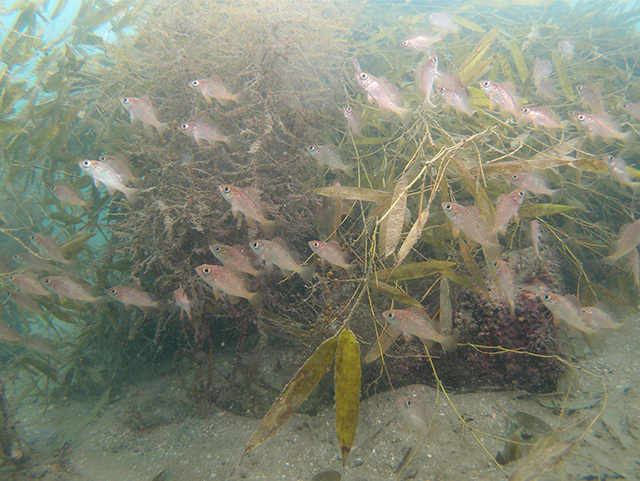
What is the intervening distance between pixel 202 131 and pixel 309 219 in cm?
169

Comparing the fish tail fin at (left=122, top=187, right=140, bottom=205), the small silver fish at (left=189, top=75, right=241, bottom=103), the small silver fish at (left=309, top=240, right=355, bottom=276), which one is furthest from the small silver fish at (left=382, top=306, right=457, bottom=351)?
the fish tail fin at (left=122, top=187, right=140, bottom=205)

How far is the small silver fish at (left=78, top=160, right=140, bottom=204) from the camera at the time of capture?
3535 mm

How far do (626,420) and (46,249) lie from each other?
6.86 metres

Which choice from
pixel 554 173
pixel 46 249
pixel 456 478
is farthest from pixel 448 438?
pixel 46 249

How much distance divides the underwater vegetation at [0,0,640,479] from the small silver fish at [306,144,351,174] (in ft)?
0.08

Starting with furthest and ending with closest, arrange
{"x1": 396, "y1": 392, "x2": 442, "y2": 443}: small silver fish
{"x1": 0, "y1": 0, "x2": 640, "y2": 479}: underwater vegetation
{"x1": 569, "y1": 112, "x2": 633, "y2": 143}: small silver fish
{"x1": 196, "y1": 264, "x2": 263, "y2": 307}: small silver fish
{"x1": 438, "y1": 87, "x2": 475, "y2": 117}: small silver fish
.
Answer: {"x1": 569, "y1": 112, "x2": 633, "y2": 143}: small silver fish < {"x1": 438, "y1": 87, "x2": 475, "y2": 117}: small silver fish < {"x1": 0, "y1": 0, "x2": 640, "y2": 479}: underwater vegetation < {"x1": 196, "y1": 264, "x2": 263, "y2": 307}: small silver fish < {"x1": 396, "y1": 392, "x2": 442, "y2": 443}: small silver fish

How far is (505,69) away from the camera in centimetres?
520

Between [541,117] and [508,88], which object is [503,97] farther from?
[541,117]

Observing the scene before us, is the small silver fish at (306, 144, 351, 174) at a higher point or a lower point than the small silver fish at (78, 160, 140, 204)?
lower

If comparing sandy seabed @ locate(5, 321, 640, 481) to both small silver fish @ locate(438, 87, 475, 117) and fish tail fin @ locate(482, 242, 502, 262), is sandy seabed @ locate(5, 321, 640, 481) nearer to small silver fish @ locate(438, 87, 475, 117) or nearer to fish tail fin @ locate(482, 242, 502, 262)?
fish tail fin @ locate(482, 242, 502, 262)

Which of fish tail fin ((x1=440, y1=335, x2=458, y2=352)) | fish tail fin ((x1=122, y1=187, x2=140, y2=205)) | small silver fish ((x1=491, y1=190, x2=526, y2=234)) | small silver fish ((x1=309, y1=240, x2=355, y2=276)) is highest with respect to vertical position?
fish tail fin ((x1=122, y1=187, x2=140, y2=205))

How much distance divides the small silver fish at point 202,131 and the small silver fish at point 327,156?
108cm

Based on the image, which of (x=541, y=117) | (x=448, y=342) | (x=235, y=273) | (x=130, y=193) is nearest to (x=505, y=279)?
(x=448, y=342)

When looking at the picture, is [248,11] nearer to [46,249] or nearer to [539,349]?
[46,249]
